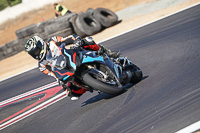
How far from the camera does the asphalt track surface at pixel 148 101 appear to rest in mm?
4668

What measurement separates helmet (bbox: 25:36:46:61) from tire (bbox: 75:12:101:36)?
864 cm

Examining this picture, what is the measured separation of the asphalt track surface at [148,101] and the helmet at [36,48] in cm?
134

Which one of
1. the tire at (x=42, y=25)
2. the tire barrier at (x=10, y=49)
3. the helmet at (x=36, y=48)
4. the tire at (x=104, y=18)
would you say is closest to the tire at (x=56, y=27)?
the tire at (x=42, y=25)

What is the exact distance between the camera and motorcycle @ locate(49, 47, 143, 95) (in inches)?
224

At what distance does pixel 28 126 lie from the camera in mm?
6742

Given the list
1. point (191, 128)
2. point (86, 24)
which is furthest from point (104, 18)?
point (191, 128)

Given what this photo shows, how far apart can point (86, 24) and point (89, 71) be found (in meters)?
9.06

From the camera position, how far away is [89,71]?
19.1 ft

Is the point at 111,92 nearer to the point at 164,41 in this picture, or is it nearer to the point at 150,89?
the point at 150,89

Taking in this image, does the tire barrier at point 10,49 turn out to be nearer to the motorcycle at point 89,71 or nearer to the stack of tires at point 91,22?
the stack of tires at point 91,22

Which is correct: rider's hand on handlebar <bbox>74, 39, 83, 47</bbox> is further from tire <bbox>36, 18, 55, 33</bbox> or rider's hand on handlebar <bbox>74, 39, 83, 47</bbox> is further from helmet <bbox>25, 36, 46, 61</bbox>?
tire <bbox>36, 18, 55, 33</bbox>

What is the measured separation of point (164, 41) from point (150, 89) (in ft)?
13.0

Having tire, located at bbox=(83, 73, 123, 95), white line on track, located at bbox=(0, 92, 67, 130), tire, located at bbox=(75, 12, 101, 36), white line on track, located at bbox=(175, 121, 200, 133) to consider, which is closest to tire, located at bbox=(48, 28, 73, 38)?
tire, located at bbox=(75, 12, 101, 36)

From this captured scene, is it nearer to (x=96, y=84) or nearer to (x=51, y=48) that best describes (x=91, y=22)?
(x=51, y=48)
